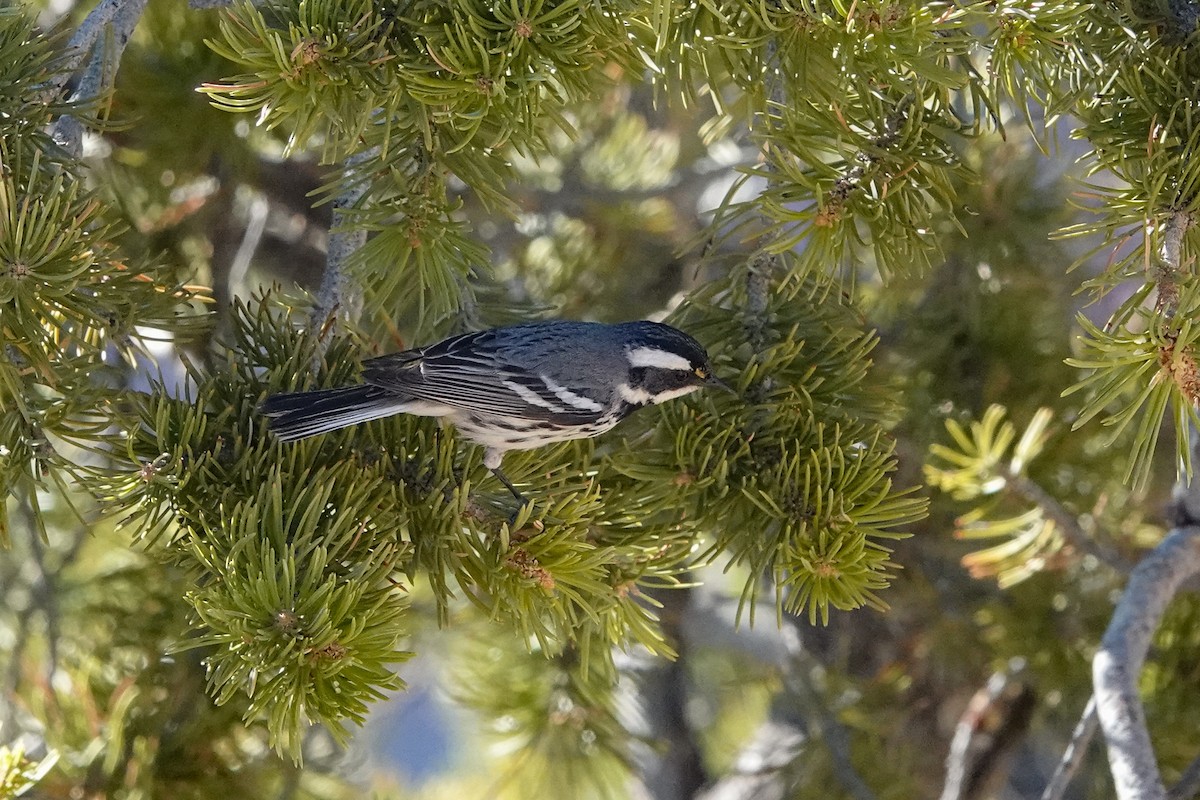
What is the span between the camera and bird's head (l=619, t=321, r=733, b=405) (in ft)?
5.96

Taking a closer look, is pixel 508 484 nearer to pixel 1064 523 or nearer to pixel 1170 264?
pixel 1170 264

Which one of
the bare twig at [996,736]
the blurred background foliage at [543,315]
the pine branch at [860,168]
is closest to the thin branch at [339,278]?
the blurred background foliage at [543,315]

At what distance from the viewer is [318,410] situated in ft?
5.25

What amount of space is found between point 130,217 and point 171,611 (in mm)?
907

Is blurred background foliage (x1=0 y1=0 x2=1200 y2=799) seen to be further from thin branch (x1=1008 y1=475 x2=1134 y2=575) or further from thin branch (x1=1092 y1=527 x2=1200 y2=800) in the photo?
thin branch (x1=1092 y1=527 x2=1200 y2=800)

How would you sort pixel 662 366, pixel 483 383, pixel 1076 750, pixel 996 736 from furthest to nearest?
pixel 996 736, pixel 483 383, pixel 662 366, pixel 1076 750

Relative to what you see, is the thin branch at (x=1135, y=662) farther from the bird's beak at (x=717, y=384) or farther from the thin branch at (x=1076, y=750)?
the bird's beak at (x=717, y=384)

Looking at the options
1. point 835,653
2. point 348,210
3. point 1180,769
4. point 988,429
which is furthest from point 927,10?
point 835,653

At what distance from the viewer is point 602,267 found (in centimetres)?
326

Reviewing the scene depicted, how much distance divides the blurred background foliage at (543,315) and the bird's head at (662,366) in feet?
0.14

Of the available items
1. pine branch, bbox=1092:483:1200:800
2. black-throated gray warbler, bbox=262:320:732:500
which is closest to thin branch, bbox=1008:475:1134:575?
pine branch, bbox=1092:483:1200:800

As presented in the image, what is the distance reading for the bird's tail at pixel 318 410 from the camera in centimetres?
152

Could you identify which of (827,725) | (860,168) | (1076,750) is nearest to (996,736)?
(827,725)

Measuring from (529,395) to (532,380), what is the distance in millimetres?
75
